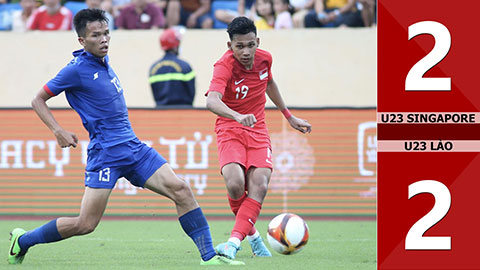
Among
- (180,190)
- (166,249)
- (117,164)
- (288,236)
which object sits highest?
(117,164)

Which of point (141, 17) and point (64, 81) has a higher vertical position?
point (64, 81)

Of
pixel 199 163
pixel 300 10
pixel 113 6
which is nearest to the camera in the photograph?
pixel 199 163

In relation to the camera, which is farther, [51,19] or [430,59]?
[51,19]

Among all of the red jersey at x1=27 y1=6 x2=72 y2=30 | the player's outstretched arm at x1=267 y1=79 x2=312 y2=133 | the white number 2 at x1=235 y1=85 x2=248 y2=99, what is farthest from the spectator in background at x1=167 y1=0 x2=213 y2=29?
the white number 2 at x1=235 y1=85 x2=248 y2=99

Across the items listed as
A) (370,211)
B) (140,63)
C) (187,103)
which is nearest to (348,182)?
(370,211)

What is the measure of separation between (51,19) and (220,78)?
874 cm

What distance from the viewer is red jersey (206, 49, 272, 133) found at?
819 centimetres

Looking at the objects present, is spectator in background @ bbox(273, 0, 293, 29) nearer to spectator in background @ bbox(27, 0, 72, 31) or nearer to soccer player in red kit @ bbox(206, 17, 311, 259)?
spectator in background @ bbox(27, 0, 72, 31)

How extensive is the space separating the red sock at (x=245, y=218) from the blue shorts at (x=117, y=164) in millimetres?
941

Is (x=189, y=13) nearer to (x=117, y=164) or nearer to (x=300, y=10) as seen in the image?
(x=300, y=10)

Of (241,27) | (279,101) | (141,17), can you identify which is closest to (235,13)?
(141,17)

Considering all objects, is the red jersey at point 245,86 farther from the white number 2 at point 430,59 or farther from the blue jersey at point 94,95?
the white number 2 at point 430,59

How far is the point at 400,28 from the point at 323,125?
26.9 ft

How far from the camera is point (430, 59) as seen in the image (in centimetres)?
483
